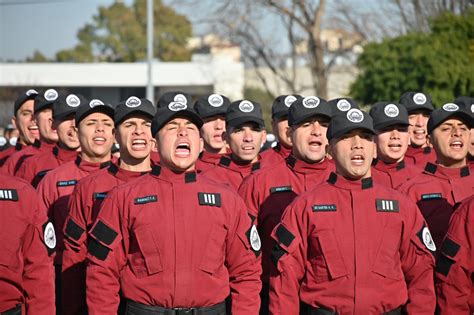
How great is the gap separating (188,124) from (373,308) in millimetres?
1644

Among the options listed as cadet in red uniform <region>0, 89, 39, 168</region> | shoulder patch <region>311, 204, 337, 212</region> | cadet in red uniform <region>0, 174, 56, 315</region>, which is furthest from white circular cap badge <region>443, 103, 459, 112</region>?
cadet in red uniform <region>0, 89, 39, 168</region>

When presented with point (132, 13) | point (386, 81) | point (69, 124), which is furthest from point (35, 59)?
point (69, 124)

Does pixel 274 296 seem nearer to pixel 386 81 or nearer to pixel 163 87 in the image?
pixel 386 81

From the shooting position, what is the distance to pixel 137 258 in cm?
652

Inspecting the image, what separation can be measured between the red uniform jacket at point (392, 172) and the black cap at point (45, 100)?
3398 millimetres

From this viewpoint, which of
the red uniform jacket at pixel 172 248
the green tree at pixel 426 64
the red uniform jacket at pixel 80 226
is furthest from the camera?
the green tree at pixel 426 64

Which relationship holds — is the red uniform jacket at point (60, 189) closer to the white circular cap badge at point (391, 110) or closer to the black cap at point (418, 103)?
the white circular cap badge at point (391, 110)

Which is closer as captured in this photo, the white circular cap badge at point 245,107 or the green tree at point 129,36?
the white circular cap badge at point 245,107

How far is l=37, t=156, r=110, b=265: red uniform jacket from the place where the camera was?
8750 mm

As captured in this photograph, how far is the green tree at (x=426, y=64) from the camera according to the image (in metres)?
24.5

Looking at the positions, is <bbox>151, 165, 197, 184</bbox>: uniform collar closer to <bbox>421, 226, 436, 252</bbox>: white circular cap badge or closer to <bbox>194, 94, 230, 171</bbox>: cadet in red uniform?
<bbox>421, 226, 436, 252</bbox>: white circular cap badge

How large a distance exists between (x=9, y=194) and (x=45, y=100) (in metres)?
4.37

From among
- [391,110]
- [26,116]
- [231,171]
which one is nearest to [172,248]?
[231,171]

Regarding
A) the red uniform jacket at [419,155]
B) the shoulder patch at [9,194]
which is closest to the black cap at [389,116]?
the red uniform jacket at [419,155]
